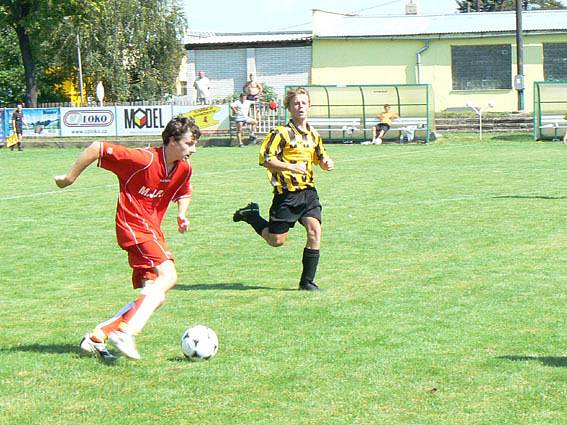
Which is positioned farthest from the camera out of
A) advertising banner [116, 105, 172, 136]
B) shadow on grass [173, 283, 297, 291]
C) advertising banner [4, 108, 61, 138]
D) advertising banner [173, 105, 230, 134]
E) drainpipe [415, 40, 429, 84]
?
drainpipe [415, 40, 429, 84]

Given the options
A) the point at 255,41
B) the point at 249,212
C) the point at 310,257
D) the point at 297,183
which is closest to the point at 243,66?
the point at 255,41

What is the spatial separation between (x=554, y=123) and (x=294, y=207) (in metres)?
25.6

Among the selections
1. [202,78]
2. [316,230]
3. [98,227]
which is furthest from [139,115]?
[316,230]

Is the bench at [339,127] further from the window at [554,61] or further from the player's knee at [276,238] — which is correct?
the player's knee at [276,238]

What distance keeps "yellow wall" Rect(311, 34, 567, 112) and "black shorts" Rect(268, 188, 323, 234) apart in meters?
38.9

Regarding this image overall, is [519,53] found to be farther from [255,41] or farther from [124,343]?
[124,343]

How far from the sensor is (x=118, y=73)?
55219 millimetres

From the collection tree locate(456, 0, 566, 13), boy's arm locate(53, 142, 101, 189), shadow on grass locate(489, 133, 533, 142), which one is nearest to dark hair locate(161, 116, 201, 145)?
boy's arm locate(53, 142, 101, 189)

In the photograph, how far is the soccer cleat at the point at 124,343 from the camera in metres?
6.54

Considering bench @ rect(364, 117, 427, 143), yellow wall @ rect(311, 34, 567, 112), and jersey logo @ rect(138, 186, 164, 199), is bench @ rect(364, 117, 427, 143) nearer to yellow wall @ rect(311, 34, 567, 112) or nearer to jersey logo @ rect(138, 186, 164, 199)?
yellow wall @ rect(311, 34, 567, 112)

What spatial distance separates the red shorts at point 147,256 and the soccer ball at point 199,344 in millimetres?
532

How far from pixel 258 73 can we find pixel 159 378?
48960mm

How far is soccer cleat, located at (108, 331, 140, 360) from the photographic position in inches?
258

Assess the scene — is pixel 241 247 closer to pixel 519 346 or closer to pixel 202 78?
pixel 519 346
